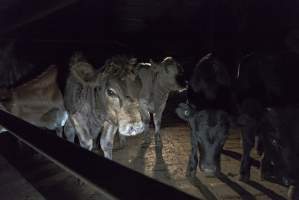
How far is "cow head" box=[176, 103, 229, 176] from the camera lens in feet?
13.2

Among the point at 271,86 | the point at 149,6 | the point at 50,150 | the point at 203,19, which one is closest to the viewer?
the point at 50,150

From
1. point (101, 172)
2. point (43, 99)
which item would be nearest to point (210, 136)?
point (43, 99)

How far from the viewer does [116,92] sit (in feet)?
13.9

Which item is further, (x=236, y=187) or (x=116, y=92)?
(x=236, y=187)

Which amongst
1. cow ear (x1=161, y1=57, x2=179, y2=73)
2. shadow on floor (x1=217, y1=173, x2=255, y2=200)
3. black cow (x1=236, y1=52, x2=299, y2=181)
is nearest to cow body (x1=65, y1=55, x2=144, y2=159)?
black cow (x1=236, y1=52, x2=299, y2=181)

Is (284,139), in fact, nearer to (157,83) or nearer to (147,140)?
(157,83)

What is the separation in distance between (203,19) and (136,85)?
5.14 m

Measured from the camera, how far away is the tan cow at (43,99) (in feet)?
16.2

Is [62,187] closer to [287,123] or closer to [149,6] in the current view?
[287,123]

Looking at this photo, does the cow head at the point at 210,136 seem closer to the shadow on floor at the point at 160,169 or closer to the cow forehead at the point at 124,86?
the cow forehead at the point at 124,86

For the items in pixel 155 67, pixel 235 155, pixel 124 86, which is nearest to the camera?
pixel 124 86

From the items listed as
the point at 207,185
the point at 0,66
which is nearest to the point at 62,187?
the point at 207,185

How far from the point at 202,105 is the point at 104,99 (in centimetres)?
128

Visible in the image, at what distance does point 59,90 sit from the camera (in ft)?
17.2
